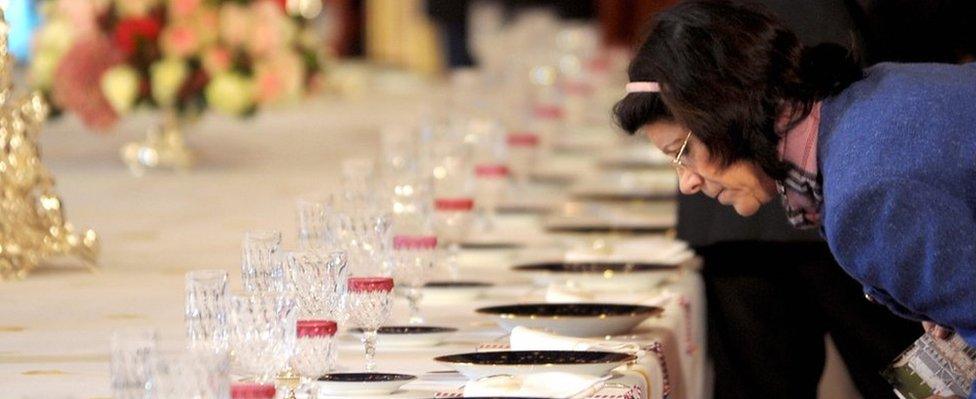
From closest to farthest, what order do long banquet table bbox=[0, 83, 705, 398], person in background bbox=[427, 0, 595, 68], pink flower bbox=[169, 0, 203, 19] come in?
1. long banquet table bbox=[0, 83, 705, 398]
2. pink flower bbox=[169, 0, 203, 19]
3. person in background bbox=[427, 0, 595, 68]

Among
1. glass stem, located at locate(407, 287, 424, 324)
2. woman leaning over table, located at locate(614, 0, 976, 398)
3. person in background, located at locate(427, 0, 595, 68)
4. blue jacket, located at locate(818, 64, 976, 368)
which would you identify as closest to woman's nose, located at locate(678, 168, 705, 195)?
woman leaning over table, located at locate(614, 0, 976, 398)

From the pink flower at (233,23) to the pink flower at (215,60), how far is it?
0.16 ft

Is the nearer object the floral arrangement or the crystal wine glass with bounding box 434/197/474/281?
the crystal wine glass with bounding box 434/197/474/281

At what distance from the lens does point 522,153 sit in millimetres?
6816

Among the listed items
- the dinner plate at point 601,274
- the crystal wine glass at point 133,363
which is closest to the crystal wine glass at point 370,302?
the crystal wine glass at point 133,363

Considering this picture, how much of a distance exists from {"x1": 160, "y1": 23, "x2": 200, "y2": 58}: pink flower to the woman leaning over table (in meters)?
3.99

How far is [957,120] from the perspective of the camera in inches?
104

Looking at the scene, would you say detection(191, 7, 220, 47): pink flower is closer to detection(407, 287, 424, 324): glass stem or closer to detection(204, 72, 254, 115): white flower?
detection(204, 72, 254, 115): white flower

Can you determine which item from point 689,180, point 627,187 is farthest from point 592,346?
point 627,187

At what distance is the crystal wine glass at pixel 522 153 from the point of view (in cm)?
651

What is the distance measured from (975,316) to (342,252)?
0.90 m

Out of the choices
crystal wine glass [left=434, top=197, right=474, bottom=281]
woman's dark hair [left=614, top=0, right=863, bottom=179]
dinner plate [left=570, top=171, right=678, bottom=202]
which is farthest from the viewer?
dinner plate [left=570, top=171, right=678, bottom=202]

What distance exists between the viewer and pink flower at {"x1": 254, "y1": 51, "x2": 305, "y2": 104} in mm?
6973

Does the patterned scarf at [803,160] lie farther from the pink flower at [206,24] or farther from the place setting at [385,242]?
the pink flower at [206,24]
